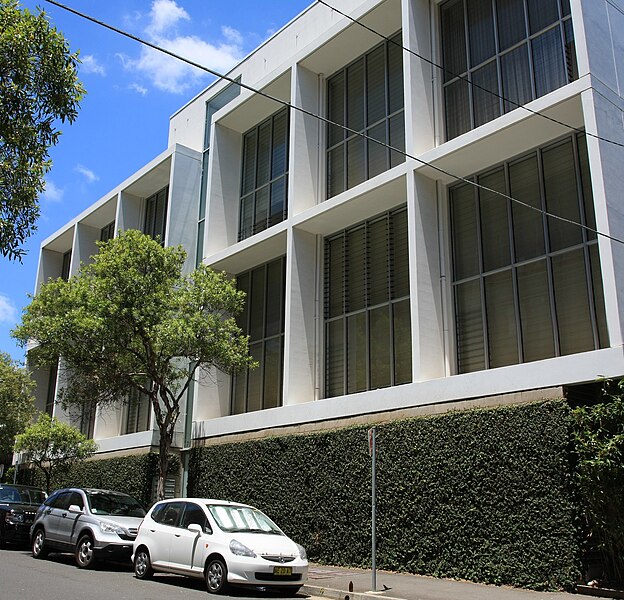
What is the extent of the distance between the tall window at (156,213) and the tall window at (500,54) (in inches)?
574

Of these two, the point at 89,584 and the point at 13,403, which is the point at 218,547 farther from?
the point at 13,403

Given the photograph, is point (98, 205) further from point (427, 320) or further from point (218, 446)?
point (427, 320)

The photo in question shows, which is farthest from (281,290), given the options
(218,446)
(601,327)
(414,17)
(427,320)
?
(601,327)

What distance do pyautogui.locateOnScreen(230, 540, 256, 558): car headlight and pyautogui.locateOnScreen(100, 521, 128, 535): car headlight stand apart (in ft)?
13.7

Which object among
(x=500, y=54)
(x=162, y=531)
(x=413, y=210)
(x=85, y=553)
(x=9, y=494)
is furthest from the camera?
(x=9, y=494)

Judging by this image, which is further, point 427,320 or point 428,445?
point 427,320

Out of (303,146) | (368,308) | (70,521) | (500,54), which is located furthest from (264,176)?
(70,521)

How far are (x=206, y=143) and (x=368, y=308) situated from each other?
460 inches

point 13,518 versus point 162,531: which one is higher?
point 13,518

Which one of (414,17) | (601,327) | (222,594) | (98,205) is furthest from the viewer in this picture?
(98,205)

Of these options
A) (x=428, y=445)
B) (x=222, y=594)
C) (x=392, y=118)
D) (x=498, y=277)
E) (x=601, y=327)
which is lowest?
(x=222, y=594)

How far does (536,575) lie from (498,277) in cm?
690

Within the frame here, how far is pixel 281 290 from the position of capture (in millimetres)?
23031

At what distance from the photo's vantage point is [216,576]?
11.7 metres
